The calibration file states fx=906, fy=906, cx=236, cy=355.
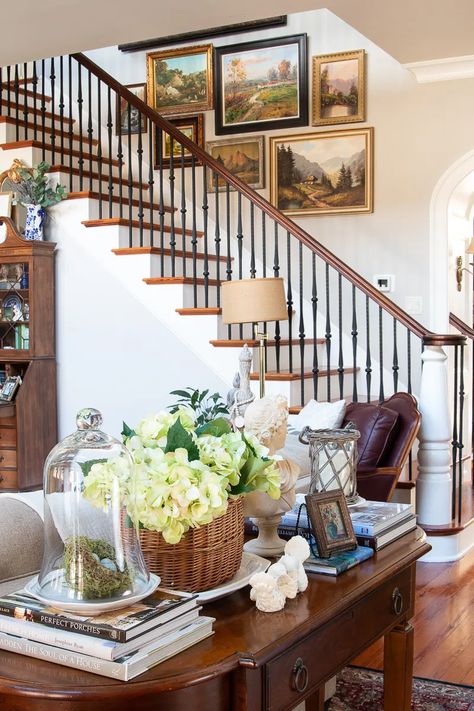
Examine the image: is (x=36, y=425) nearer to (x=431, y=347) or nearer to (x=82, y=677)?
(x=431, y=347)

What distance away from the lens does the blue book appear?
1.96 m

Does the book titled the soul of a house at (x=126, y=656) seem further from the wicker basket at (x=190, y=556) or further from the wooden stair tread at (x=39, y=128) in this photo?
the wooden stair tread at (x=39, y=128)

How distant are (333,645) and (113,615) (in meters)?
0.54

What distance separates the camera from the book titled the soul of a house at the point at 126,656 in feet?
4.59

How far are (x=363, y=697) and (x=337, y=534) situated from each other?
137 cm

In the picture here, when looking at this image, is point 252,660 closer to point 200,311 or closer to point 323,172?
point 200,311

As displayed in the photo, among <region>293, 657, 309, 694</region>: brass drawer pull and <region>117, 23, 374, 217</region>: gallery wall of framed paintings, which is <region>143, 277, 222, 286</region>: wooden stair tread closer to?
<region>117, 23, 374, 217</region>: gallery wall of framed paintings

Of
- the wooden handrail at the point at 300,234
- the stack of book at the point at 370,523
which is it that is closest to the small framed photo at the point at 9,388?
the wooden handrail at the point at 300,234

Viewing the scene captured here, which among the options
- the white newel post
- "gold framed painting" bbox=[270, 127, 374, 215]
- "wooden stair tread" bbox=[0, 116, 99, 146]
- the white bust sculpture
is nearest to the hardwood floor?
the white newel post

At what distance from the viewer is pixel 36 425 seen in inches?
247

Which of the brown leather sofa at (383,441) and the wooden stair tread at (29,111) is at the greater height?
the wooden stair tread at (29,111)

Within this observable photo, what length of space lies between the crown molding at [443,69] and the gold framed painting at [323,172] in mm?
560

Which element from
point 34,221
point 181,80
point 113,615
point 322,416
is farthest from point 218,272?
point 113,615

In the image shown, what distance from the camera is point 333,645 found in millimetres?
1836
